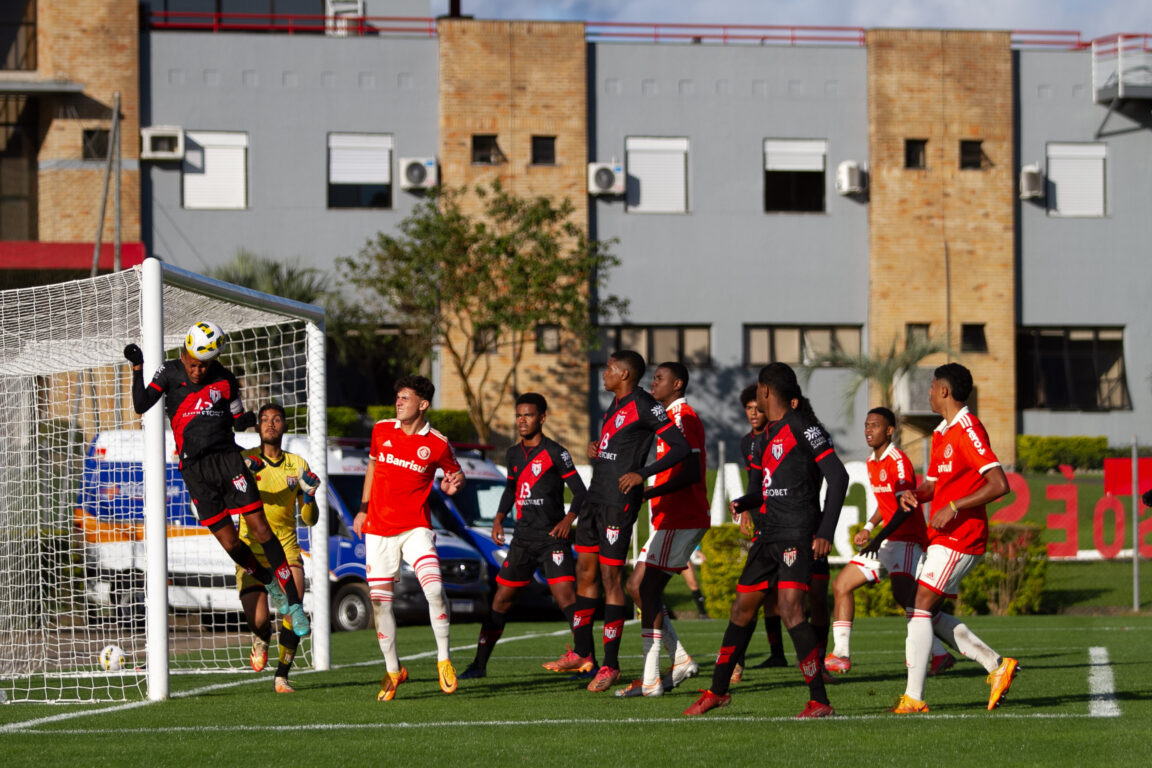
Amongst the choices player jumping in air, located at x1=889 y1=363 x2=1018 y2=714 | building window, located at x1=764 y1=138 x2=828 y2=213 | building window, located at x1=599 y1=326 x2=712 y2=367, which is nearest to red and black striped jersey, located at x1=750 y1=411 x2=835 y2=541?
player jumping in air, located at x1=889 y1=363 x2=1018 y2=714

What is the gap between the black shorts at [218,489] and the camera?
1017 centimetres

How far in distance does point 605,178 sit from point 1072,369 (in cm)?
1414

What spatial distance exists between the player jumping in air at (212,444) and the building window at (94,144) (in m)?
28.2

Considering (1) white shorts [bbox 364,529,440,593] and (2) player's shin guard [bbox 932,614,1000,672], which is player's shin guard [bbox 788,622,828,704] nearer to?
(2) player's shin guard [bbox 932,614,1000,672]

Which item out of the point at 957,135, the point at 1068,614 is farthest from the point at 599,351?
the point at 1068,614

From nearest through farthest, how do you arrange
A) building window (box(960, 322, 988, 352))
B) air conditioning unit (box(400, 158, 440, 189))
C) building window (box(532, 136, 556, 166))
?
1. air conditioning unit (box(400, 158, 440, 189))
2. building window (box(532, 136, 556, 166))
3. building window (box(960, 322, 988, 352))

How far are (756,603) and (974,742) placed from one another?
161cm

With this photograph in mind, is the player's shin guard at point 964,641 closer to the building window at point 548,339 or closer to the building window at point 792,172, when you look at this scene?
the building window at point 548,339

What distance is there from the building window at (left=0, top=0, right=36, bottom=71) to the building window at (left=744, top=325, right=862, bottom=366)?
1993 cm

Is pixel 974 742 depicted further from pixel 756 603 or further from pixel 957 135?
pixel 957 135

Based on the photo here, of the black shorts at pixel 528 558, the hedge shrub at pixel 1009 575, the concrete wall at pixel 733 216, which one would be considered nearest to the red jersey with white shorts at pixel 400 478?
the black shorts at pixel 528 558

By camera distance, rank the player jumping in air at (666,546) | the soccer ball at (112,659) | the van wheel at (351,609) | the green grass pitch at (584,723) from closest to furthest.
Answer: the green grass pitch at (584,723) < the player jumping in air at (666,546) < the soccer ball at (112,659) < the van wheel at (351,609)

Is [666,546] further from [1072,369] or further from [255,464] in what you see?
[1072,369]

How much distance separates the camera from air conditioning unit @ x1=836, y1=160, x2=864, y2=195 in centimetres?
3819
